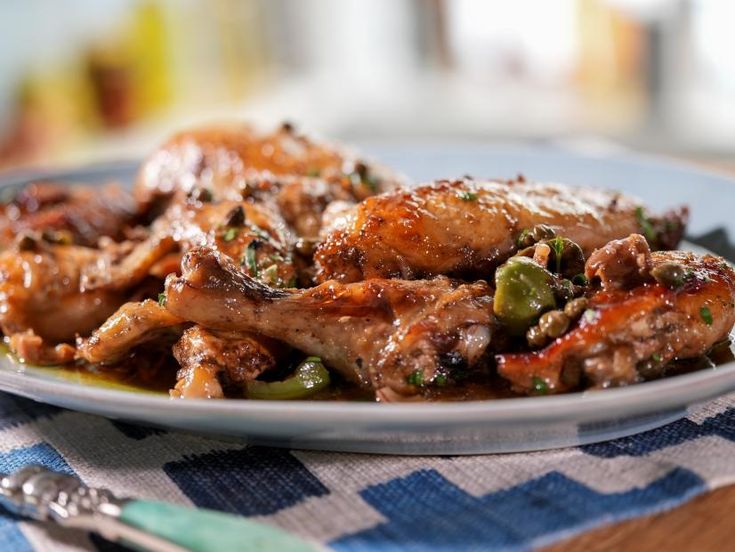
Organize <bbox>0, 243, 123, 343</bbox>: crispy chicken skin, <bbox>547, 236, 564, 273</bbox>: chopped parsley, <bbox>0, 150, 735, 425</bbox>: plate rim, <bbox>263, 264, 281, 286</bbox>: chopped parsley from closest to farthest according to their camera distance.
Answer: <bbox>0, 150, 735, 425</bbox>: plate rim, <bbox>547, 236, 564, 273</bbox>: chopped parsley, <bbox>263, 264, 281, 286</bbox>: chopped parsley, <bbox>0, 243, 123, 343</bbox>: crispy chicken skin

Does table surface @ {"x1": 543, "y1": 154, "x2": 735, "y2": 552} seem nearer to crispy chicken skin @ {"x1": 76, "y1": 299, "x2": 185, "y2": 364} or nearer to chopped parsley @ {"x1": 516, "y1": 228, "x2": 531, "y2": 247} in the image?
chopped parsley @ {"x1": 516, "y1": 228, "x2": 531, "y2": 247}

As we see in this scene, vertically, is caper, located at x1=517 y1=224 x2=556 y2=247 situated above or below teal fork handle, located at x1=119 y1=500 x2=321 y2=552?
above

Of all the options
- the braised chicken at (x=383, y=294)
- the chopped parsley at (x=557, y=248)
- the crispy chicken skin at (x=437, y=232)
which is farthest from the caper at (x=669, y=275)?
the crispy chicken skin at (x=437, y=232)

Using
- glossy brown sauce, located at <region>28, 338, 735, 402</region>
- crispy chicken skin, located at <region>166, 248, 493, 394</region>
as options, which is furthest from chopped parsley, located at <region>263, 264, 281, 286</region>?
glossy brown sauce, located at <region>28, 338, 735, 402</region>

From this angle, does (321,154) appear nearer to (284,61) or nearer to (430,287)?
(430,287)

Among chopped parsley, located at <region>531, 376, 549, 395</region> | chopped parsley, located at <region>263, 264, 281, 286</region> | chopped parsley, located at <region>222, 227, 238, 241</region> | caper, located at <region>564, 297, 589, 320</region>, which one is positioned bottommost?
chopped parsley, located at <region>531, 376, 549, 395</region>

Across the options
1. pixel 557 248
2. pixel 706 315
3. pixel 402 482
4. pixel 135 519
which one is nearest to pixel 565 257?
pixel 557 248
